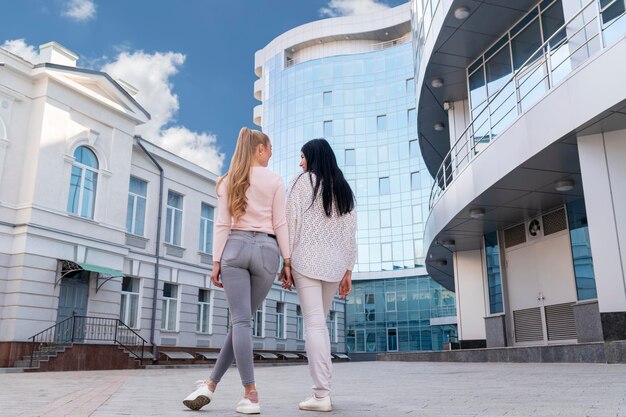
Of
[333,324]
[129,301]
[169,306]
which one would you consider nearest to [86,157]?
[129,301]

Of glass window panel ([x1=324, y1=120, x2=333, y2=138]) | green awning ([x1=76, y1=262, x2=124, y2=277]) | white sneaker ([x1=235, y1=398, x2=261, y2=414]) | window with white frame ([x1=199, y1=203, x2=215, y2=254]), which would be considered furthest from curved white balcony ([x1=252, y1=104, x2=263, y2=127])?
white sneaker ([x1=235, y1=398, x2=261, y2=414])

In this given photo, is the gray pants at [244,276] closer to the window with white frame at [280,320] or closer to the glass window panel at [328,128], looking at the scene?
the window with white frame at [280,320]

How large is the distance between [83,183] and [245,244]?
16.7 meters

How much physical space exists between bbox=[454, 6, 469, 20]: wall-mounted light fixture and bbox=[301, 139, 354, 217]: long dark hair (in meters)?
10.3

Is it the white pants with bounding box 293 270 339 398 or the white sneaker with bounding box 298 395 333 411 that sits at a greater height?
the white pants with bounding box 293 270 339 398

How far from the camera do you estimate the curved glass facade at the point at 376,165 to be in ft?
158

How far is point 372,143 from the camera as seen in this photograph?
52.1m

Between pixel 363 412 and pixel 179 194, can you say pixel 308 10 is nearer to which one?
pixel 179 194

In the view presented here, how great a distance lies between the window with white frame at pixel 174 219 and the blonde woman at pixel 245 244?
19.7 m

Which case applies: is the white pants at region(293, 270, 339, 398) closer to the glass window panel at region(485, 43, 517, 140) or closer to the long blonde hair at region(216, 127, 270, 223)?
the long blonde hair at region(216, 127, 270, 223)

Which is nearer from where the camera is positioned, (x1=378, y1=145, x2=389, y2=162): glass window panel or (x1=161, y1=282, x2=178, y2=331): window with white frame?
(x1=161, y1=282, x2=178, y2=331): window with white frame

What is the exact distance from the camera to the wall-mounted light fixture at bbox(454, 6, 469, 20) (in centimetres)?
1340

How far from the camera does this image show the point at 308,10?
256 feet

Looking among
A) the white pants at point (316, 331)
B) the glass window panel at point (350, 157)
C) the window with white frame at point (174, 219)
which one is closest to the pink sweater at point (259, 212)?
the white pants at point (316, 331)
